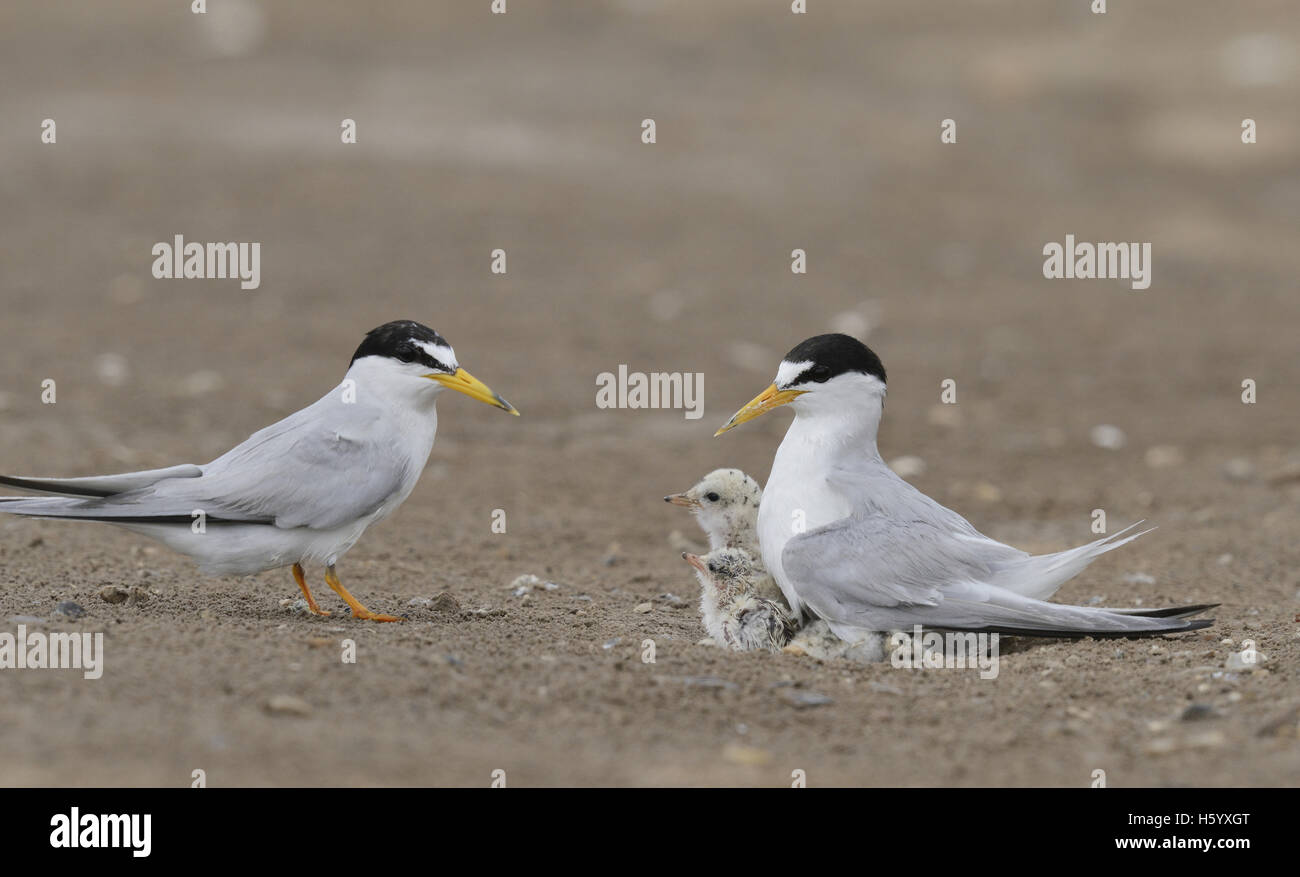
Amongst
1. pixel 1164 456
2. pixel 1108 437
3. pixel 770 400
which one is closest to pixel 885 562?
pixel 770 400

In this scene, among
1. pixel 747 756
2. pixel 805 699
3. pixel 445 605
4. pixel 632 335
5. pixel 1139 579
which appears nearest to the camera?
pixel 747 756

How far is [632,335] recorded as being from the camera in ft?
42.2

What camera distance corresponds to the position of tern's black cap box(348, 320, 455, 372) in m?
5.89

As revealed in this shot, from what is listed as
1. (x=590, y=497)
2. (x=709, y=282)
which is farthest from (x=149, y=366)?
(x=709, y=282)

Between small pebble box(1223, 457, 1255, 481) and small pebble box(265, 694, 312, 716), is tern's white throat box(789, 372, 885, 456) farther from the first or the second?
small pebble box(1223, 457, 1255, 481)

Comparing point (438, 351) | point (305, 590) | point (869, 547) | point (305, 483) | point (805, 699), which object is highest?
point (438, 351)

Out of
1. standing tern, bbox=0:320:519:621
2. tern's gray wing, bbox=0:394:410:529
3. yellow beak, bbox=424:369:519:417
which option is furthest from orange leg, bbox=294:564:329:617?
yellow beak, bbox=424:369:519:417

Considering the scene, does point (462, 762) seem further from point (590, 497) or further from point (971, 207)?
point (971, 207)

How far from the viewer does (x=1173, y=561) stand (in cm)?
758

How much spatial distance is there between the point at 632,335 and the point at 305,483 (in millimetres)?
7429

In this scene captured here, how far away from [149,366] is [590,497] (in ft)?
15.1

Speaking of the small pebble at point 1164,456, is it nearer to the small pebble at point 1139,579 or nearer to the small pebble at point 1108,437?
the small pebble at point 1108,437

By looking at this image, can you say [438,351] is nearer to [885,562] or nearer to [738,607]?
[738,607]

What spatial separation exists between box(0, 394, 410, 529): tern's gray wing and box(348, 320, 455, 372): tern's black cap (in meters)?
0.25
